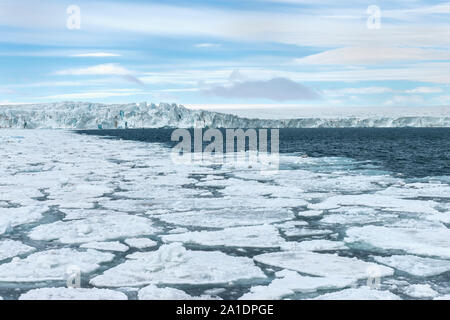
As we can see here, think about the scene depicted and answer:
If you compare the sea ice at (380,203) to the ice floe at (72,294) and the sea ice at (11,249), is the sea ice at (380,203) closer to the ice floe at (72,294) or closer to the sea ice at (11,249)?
the sea ice at (11,249)

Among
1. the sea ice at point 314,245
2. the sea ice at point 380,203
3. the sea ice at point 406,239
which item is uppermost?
the sea ice at point 380,203

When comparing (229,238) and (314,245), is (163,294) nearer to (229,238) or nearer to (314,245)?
(229,238)

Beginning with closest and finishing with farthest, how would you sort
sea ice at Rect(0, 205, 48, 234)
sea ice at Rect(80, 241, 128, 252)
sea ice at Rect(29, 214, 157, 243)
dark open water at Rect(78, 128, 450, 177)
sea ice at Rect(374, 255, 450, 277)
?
sea ice at Rect(374, 255, 450, 277), sea ice at Rect(80, 241, 128, 252), sea ice at Rect(29, 214, 157, 243), sea ice at Rect(0, 205, 48, 234), dark open water at Rect(78, 128, 450, 177)

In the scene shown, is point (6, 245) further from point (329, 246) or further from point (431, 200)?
point (431, 200)

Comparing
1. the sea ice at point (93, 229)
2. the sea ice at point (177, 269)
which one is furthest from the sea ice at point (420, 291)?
the sea ice at point (93, 229)

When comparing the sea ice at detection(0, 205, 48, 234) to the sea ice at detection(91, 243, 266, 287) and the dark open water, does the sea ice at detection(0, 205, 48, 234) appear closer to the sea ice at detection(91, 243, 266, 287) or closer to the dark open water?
the sea ice at detection(91, 243, 266, 287)

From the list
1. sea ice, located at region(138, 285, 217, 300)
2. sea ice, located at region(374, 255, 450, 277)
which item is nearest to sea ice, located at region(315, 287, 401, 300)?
sea ice, located at region(374, 255, 450, 277)

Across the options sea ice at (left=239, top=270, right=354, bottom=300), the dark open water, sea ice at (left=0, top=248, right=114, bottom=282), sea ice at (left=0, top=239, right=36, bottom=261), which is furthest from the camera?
the dark open water

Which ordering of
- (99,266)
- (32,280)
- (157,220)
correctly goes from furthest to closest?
(157,220) → (99,266) → (32,280)

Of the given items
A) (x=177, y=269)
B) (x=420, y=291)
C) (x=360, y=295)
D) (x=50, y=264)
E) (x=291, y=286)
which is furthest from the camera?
(x=50, y=264)

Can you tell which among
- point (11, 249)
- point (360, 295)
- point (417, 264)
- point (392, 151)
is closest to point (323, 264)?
point (360, 295)
